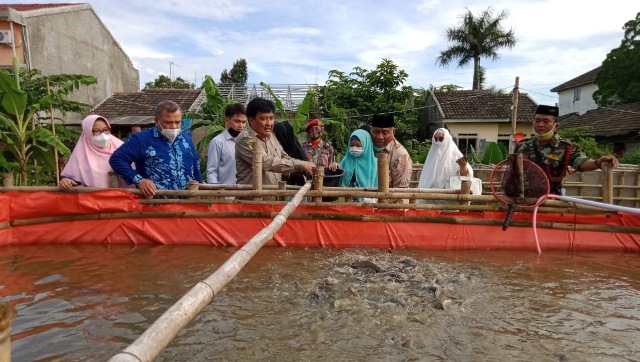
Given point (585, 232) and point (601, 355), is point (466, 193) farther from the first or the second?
point (601, 355)

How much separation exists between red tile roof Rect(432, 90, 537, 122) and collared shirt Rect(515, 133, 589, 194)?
1627 centimetres

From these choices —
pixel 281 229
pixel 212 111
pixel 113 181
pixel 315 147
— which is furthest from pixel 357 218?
pixel 212 111

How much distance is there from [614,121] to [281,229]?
2043 centimetres

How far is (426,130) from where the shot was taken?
23359mm

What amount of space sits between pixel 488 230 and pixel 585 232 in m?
1.14

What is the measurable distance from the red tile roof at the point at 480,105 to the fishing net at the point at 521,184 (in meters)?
16.7

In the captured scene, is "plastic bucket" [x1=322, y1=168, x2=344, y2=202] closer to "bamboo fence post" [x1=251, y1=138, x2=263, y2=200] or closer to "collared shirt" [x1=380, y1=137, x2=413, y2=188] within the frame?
"collared shirt" [x1=380, y1=137, x2=413, y2=188]

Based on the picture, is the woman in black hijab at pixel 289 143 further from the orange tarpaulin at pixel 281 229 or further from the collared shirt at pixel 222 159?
the orange tarpaulin at pixel 281 229

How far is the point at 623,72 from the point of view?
79.3ft

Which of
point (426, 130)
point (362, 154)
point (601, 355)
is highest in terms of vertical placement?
point (426, 130)

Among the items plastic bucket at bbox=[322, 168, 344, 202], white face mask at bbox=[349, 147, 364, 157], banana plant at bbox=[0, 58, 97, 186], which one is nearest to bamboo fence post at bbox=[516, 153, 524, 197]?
white face mask at bbox=[349, 147, 364, 157]

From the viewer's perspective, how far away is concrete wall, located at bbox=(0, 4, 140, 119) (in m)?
15.7

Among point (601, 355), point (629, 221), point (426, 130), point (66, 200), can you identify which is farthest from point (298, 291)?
point (426, 130)

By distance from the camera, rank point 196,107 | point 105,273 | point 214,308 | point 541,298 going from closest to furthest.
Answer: point 214,308 → point 541,298 → point 105,273 → point 196,107
